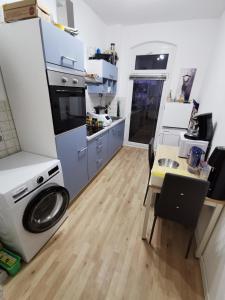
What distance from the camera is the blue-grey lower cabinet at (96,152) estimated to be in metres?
2.27

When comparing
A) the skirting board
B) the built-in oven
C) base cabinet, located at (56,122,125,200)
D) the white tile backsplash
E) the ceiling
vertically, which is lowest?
the skirting board

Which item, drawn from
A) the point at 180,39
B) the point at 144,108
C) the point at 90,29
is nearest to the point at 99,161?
the point at 144,108

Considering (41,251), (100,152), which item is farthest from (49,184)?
(100,152)

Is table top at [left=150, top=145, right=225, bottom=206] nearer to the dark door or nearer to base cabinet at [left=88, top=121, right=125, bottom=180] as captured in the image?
base cabinet at [left=88, top=121, right=125, bottom=180]

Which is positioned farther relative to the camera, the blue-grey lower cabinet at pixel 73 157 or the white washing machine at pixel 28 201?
the blue-grey lower cabinet at pixel 73 157

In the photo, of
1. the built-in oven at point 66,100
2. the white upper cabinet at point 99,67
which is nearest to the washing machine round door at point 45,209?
the built-in oven at point 66,100

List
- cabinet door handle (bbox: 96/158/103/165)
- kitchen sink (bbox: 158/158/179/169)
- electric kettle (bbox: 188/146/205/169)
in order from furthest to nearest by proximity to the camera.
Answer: cabinet door handle (bbox: 96/158/103/165), kitchen sink (bbox: 158/158/179/169), electric kettle (bbox: 188/146/205/169)

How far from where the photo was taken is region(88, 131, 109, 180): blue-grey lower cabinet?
2.27m

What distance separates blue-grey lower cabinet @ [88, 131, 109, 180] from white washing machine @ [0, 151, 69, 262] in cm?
78

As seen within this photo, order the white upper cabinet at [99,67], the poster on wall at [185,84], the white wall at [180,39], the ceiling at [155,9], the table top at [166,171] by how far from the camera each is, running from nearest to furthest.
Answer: the table top at [166,171], the ceiling at [155,9], the white upper cabinet at [99,67], the white wall at [180,39], the poster on wall at [185,84]

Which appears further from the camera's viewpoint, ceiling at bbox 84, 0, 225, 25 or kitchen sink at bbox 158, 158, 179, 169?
ceiling at bbox 84, 0, 225, 25

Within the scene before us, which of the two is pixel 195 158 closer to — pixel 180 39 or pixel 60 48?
pixel 60 48

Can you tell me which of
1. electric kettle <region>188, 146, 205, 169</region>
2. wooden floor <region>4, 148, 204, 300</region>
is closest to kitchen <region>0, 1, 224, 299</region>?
wooden floor <region>4, 148, 204, 300</region>

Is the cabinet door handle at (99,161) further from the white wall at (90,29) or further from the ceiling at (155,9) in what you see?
the ceiling at (155,9)
